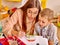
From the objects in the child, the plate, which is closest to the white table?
the child

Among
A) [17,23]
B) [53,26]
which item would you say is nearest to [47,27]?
[53,26]

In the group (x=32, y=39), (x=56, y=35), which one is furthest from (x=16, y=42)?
(x=56, y=35)

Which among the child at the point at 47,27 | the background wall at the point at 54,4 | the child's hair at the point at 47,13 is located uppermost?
the background wall at the point at 54,4

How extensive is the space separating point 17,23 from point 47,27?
14cm

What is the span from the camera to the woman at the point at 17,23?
79 centimetres

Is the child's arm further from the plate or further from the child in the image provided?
the plate

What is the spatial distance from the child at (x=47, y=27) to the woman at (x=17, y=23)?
0.07 meters

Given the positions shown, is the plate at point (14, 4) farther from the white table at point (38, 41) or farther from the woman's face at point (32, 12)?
the white table at point (38, 41)

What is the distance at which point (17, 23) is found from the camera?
0.81 m

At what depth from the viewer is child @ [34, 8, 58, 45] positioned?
2.64 feet

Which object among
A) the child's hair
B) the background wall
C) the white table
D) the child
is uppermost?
the background wall

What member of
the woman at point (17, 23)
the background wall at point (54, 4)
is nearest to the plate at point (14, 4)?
the woman at point (17, 23)

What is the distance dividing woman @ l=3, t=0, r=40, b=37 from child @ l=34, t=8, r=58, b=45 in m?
0.07

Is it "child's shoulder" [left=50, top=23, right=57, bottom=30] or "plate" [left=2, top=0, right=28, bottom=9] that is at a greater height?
"plate" [left=2, top=0, right=28, bottom=9]
